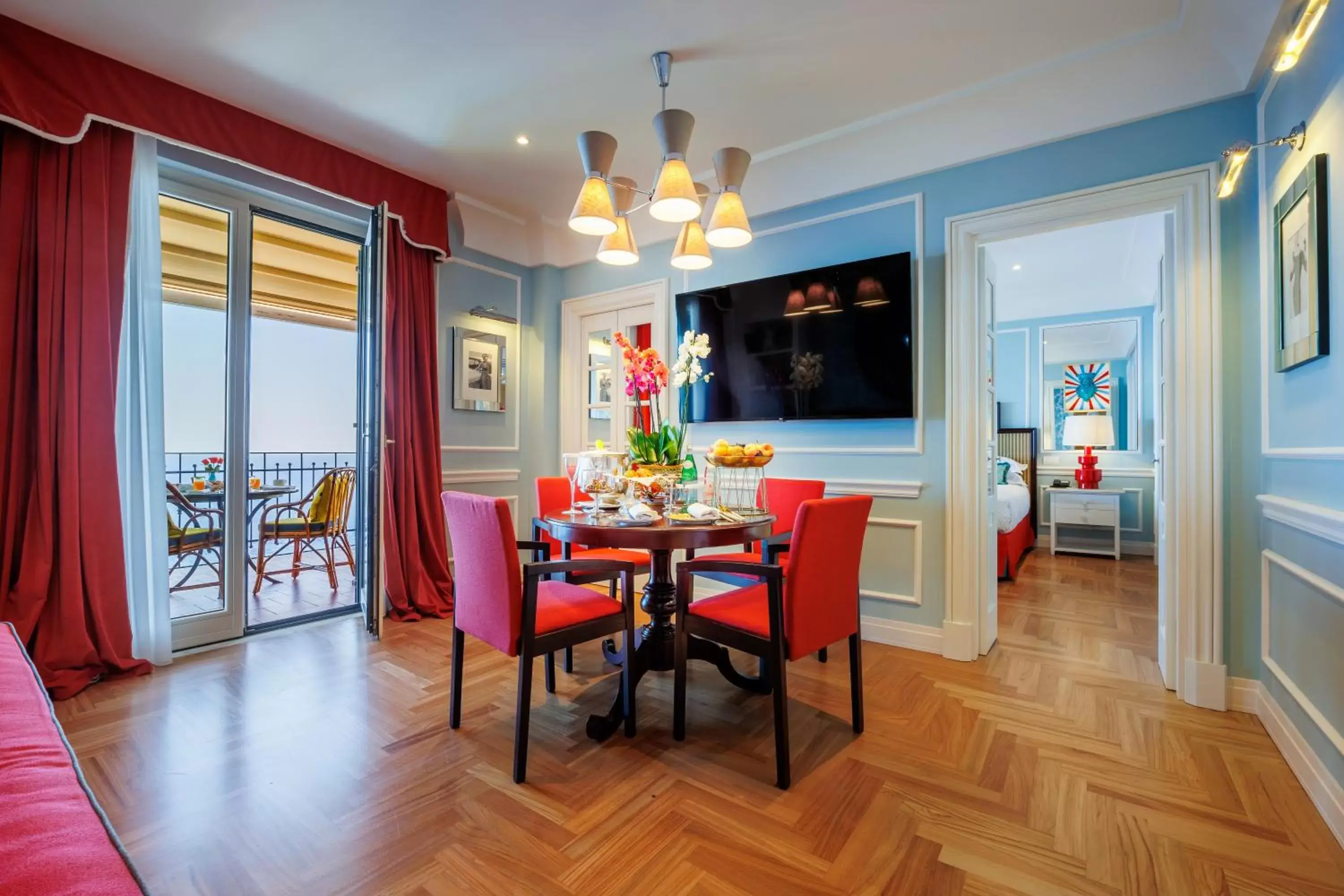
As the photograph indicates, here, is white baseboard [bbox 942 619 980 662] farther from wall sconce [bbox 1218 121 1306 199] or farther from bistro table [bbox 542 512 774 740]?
wall sconce [bbox 1218 121 1306 199]

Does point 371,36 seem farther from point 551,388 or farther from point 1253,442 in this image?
point 1253,442

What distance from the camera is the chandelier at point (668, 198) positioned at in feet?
7.01

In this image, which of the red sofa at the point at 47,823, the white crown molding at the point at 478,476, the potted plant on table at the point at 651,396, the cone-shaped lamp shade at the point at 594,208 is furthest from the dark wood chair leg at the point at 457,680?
the white crown molding at the point at 478,476

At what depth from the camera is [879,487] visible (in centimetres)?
310

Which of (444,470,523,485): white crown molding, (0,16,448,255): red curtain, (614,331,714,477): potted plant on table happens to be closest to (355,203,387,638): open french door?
(0,16,448,255): red curtain

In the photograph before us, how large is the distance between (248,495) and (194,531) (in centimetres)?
38

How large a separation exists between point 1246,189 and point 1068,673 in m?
2.16

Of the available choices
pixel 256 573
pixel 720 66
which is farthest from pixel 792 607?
pixel 256 573

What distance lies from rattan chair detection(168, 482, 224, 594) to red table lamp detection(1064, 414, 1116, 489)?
23.1 feet

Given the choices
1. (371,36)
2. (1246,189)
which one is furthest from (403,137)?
(1246,189)

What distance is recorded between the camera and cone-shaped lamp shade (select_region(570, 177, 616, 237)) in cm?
214

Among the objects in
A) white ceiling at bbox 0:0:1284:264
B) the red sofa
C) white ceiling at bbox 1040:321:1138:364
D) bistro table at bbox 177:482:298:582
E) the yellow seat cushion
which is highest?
white ceiling at bbox 0:0:1284:264

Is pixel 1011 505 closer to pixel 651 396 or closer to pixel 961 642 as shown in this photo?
pixel 961 642

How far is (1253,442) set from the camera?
223 centimetres
